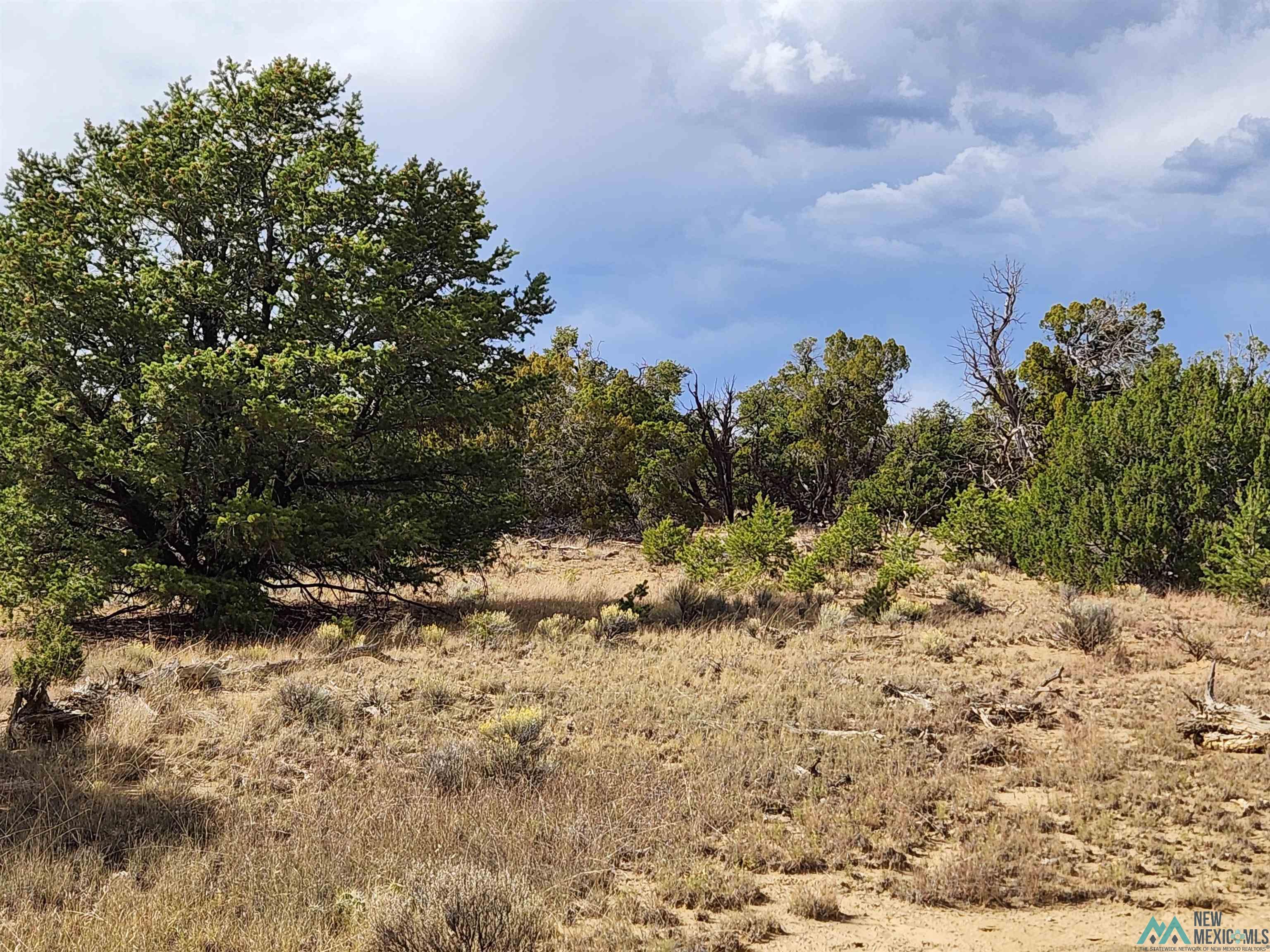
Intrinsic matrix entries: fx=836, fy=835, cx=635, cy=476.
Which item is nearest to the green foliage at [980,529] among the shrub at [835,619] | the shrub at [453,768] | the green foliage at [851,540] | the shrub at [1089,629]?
the green foliage at [851,540]

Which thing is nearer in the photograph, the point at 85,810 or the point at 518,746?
the point at 85,810

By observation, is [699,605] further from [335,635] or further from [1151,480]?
[1151,480]

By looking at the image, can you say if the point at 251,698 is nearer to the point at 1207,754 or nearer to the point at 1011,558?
the point at 1207,754

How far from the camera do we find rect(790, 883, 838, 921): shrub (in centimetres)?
505

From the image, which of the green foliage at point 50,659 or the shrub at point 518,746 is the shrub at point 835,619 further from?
the green foliage at point 50,659

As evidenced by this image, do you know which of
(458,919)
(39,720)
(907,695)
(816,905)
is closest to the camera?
(458,919)

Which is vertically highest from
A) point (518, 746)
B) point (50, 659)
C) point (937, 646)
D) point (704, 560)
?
point (704, 560)

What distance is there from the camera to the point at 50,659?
8.92m

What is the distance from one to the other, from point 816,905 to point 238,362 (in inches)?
433

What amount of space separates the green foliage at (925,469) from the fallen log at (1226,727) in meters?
17.8

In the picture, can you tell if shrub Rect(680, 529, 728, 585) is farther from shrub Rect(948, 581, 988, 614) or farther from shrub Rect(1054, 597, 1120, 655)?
shrub Rect(1054, 597, 1120, 655)

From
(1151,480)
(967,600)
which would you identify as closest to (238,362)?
(967,600)

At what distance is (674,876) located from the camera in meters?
5.36

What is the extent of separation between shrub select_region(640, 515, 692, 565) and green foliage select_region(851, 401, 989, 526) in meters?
7.27
